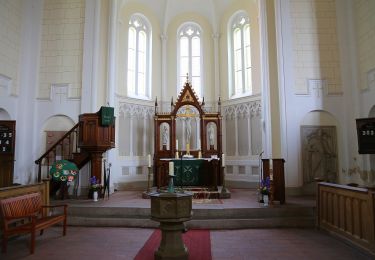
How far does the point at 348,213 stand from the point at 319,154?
455cm

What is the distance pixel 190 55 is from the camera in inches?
565

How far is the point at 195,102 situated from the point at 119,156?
11.8ft

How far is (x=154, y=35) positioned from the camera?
1401cm

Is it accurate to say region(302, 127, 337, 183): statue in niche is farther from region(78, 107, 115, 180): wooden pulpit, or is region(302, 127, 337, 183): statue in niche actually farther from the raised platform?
region(78, 107, 115, 180): wooden pulpit

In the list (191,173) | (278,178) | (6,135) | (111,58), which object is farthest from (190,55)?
(6,135)

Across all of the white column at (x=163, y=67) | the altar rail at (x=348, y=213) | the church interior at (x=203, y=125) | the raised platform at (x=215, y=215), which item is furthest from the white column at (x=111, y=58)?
the altar rail at (x=348, y=213)

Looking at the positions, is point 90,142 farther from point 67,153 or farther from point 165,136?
point 165,136

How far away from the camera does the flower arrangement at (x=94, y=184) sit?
8.61 metres

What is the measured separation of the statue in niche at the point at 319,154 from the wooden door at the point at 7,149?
8.57 meters

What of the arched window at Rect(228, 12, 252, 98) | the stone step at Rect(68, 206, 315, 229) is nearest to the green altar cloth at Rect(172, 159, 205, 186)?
the stone step at Rect(68, 206, 315, 229)

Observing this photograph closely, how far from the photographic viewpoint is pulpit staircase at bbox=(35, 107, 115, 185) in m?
8.87

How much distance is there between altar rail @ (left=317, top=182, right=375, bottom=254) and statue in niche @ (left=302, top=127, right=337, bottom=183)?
122 inches

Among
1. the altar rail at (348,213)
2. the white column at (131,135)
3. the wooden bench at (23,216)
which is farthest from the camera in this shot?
the white column at (131,135)

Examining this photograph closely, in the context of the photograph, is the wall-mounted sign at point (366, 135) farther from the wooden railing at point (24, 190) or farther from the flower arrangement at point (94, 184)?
Answer: the wooden railing at point (24, 190)
